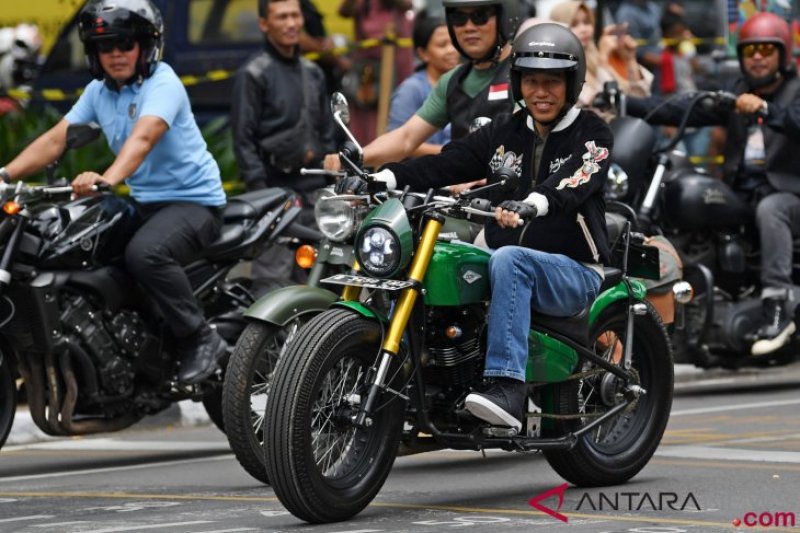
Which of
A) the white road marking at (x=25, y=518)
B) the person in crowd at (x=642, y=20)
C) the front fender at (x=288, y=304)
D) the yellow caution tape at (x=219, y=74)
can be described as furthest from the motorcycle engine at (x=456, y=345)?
the person in crowd at (x=642, y=20)

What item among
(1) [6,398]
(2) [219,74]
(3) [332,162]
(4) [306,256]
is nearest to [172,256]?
(4) [306,256]

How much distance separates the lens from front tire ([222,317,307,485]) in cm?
849

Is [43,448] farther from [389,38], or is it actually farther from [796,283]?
[389,38]

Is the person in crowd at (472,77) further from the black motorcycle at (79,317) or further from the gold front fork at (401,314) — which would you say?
the gold front fork at (401,314)

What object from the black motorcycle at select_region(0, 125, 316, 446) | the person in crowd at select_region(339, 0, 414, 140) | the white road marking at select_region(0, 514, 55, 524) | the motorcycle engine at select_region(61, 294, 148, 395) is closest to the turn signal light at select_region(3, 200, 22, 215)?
the black motorcycle at select_region(0, 125, 316, 446)

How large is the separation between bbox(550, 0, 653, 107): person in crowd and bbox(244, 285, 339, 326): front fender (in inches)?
167

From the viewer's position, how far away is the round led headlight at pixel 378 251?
737 cm

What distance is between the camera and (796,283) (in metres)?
12.8

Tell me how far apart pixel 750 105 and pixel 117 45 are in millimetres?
4018

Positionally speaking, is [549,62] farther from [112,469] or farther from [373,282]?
[112,469]

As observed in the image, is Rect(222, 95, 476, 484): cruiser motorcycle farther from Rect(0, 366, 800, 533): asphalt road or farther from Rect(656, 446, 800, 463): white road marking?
Rect(656, 446, 800, 463): white road marking

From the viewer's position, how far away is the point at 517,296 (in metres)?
7.59

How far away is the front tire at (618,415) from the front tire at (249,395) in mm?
1227

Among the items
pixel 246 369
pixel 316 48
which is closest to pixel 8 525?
pixel 246 369
